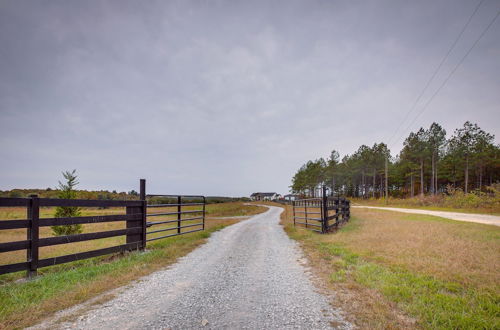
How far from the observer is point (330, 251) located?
7020mm


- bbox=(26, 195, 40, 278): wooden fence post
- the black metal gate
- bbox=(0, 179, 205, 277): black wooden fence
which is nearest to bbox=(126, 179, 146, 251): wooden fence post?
bbox=(0, 179, 205, 277): black wooden fence

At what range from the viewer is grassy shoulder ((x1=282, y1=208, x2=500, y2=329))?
2959mm

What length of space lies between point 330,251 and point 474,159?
51731mm

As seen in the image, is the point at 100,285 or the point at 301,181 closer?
the point at 100,285

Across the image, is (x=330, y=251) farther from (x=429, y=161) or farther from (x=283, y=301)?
(x=429, y=161)


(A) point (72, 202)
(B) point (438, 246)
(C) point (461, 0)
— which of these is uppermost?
(C) point (461, 0)

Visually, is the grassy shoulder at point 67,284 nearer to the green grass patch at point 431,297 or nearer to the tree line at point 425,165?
the green grass patch at point 431,297

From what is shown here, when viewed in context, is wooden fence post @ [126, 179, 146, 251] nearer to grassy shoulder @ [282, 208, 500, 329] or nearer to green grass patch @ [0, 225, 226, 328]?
green grass patch @ [0, 225, 226, 328]

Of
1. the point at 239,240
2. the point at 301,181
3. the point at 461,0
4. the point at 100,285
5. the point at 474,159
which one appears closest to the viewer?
the point at 100,285

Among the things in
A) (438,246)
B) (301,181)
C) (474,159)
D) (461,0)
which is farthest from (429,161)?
(438,246)

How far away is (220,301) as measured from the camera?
3547 millimetres

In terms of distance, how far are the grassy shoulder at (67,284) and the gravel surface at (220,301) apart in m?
0.43

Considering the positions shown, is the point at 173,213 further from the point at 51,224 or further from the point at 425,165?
the point at 425,165

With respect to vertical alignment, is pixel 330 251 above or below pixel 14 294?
below
